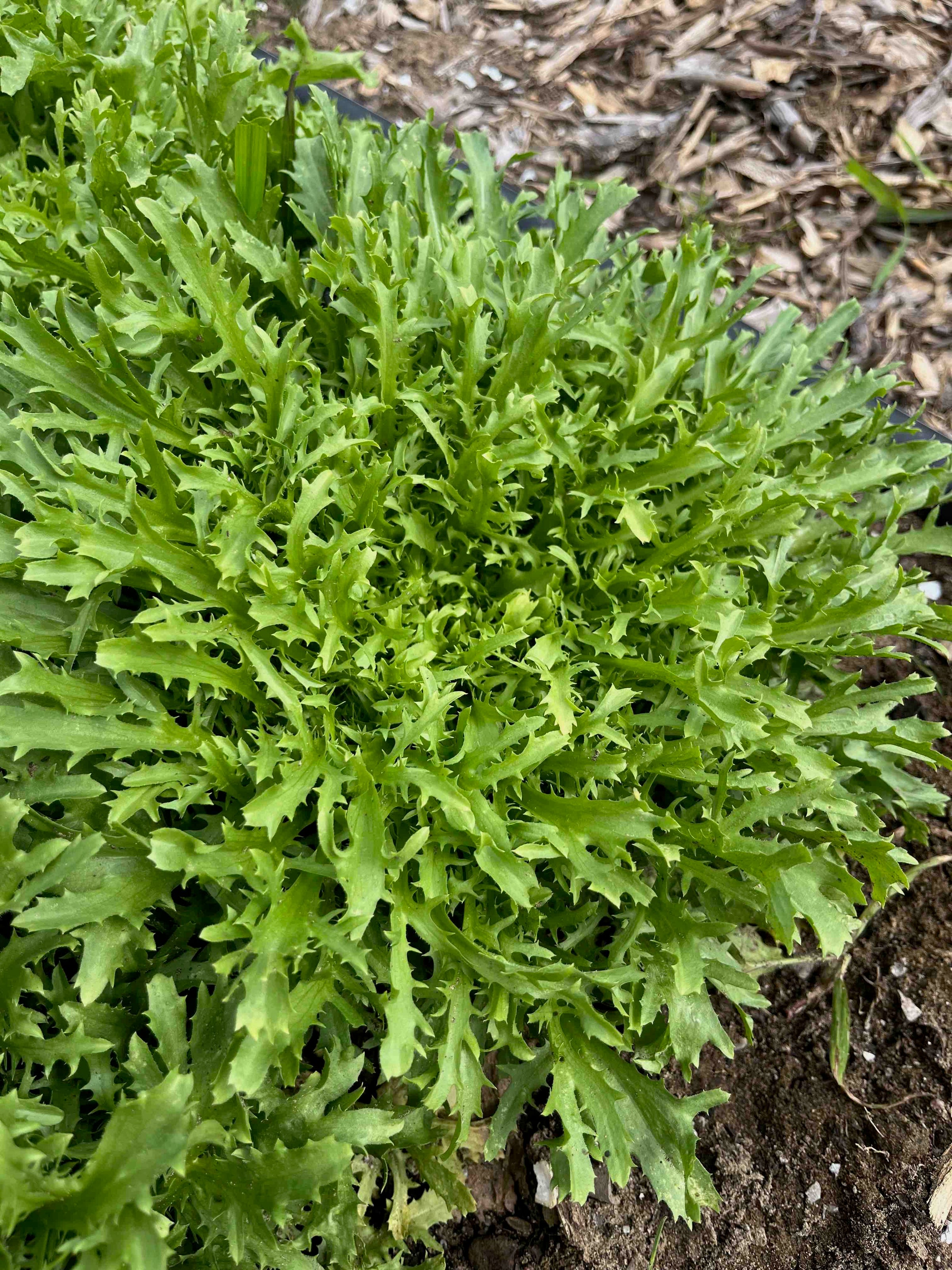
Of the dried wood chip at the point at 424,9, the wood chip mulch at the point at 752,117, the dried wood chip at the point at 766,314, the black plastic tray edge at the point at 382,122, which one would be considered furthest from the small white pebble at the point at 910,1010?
the dried wood chip at the point at 424,9

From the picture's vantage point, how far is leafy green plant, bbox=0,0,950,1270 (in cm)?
180

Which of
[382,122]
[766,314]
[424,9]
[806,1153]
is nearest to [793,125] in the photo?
[766,314]

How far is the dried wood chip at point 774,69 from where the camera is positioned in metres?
4.00

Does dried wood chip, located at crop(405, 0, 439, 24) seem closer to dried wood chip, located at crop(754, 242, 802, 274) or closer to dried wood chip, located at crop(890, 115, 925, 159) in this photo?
dried wood chip, located at crop(754, 242, 802, 274)

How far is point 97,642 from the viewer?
1867 millimetres

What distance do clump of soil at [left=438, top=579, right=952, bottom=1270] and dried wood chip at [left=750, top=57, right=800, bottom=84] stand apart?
325cm

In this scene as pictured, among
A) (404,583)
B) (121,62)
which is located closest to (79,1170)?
(404,583)

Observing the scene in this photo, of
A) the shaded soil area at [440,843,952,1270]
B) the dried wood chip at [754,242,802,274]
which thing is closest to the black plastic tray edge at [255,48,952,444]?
the dried wood chip at [754,242,802,274]

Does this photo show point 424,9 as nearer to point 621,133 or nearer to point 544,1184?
point 621,133

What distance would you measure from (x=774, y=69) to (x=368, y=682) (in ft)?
11.4

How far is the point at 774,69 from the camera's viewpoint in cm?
403

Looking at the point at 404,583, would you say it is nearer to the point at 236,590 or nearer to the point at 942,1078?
the point at 236,590

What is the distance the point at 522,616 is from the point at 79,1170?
4.40ft

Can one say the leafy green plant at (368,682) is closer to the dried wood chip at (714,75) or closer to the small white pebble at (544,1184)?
the small white pebble at (544,1184)
